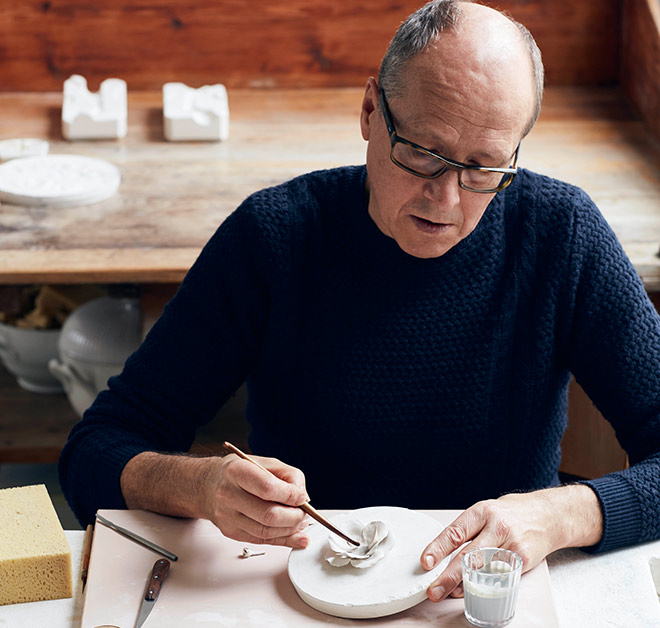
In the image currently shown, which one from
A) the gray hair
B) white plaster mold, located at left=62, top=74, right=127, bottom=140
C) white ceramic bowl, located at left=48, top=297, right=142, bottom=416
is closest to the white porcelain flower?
the gray hair

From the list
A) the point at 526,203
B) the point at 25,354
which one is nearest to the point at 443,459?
the point at 526,203

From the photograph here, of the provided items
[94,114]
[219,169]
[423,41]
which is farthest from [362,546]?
[94,114]

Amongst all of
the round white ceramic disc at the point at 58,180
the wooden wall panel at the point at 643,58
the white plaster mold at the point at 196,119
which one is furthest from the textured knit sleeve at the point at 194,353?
the wooden wall panel at the point at 643,58

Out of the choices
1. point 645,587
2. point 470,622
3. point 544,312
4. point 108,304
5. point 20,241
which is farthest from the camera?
point 108,304

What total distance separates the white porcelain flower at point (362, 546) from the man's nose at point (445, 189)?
1.34 feet

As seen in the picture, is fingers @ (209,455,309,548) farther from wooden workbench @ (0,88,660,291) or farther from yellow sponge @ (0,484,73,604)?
wooden workbench @ (0,88,660,291)

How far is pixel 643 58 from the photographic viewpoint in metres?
2.72

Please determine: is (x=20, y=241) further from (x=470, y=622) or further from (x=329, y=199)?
(x=470, y=622)

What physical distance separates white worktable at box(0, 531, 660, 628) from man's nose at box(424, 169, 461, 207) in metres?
0.46

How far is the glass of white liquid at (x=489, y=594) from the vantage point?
997 millimetres

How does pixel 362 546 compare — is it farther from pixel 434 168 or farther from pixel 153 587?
pixel 434 168

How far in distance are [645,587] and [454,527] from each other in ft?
0.79

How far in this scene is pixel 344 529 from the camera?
44.8 inches

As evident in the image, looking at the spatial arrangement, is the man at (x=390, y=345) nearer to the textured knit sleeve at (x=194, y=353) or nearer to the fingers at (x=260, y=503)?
the textured knit sleeve at (x=194, y=353)
